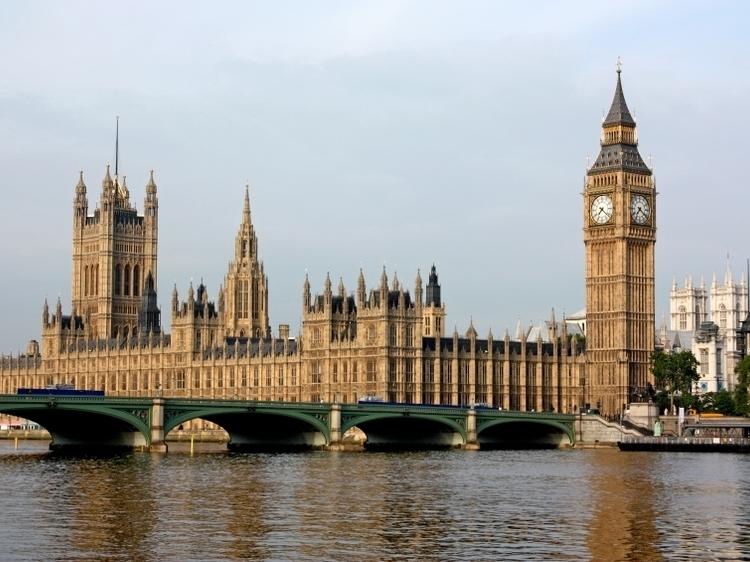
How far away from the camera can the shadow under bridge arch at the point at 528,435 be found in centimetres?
13562

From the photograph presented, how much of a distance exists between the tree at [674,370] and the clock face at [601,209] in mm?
13502

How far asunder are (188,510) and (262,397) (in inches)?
3877

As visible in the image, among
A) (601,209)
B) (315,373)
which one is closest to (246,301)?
(315,373)

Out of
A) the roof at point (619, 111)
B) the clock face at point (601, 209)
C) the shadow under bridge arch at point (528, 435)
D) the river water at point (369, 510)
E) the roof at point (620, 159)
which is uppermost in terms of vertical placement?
the roof at point (619, 111)

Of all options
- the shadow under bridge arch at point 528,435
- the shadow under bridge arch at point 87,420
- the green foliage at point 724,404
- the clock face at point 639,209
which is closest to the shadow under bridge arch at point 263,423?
the shadow under bridge arch at point 87,420

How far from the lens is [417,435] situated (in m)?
134

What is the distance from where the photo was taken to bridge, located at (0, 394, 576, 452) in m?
107

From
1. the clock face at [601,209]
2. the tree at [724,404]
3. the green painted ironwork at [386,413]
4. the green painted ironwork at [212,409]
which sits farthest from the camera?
the tree at [724,404]

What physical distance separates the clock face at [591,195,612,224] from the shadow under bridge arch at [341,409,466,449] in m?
32.7

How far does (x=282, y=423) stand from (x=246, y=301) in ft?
204

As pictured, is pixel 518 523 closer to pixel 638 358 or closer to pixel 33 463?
pixel 33 463

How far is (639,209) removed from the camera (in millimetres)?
155125

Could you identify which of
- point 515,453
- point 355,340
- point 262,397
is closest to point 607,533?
point 515,453

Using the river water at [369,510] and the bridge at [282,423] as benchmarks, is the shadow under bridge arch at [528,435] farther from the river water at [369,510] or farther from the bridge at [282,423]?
the river water at [369,510]
